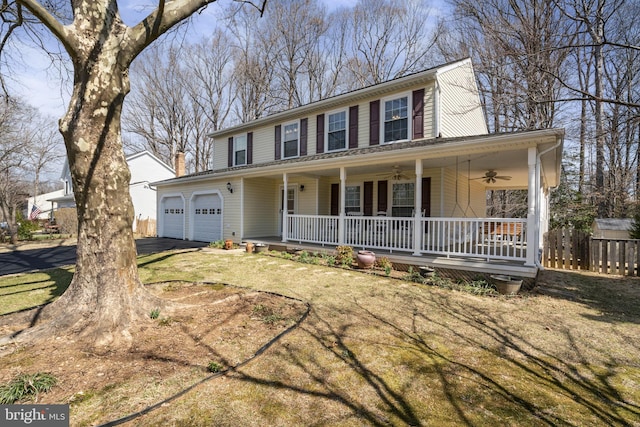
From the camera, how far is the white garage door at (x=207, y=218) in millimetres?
13703

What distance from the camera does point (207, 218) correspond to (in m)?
14.2

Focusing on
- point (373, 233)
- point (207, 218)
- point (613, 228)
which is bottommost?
point (373, 233)

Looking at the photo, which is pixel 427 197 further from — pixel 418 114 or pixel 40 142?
pixel 40 142

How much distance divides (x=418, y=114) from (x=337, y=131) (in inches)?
122

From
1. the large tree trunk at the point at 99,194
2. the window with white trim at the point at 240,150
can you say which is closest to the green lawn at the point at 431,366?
the large tree trunk at the point at 99,194

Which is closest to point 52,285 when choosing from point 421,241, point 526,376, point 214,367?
point 214,367

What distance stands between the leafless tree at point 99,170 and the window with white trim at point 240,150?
10.7 metres

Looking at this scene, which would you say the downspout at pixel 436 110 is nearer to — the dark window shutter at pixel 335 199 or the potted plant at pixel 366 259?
the dark window shutter at pixel 335 199

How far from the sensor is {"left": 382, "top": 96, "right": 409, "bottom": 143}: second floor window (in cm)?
1010

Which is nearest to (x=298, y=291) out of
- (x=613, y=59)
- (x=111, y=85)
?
(x=111, y=85)

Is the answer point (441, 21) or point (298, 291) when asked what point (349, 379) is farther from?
point (441, 21)

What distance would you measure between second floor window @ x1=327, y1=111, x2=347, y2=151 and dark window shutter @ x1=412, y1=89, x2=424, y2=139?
264 centimetres

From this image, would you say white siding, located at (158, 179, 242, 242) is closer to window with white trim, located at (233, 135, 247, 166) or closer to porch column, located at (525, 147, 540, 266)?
window with white trim, located at (233, 135, 247, 166)

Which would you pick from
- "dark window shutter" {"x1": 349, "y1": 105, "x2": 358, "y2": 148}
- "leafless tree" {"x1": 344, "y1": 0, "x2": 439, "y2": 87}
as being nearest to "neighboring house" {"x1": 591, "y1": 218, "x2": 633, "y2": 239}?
"dark window shutter" {"x1": 349, "y1": 105, "x2": 358, "y2": 148}
